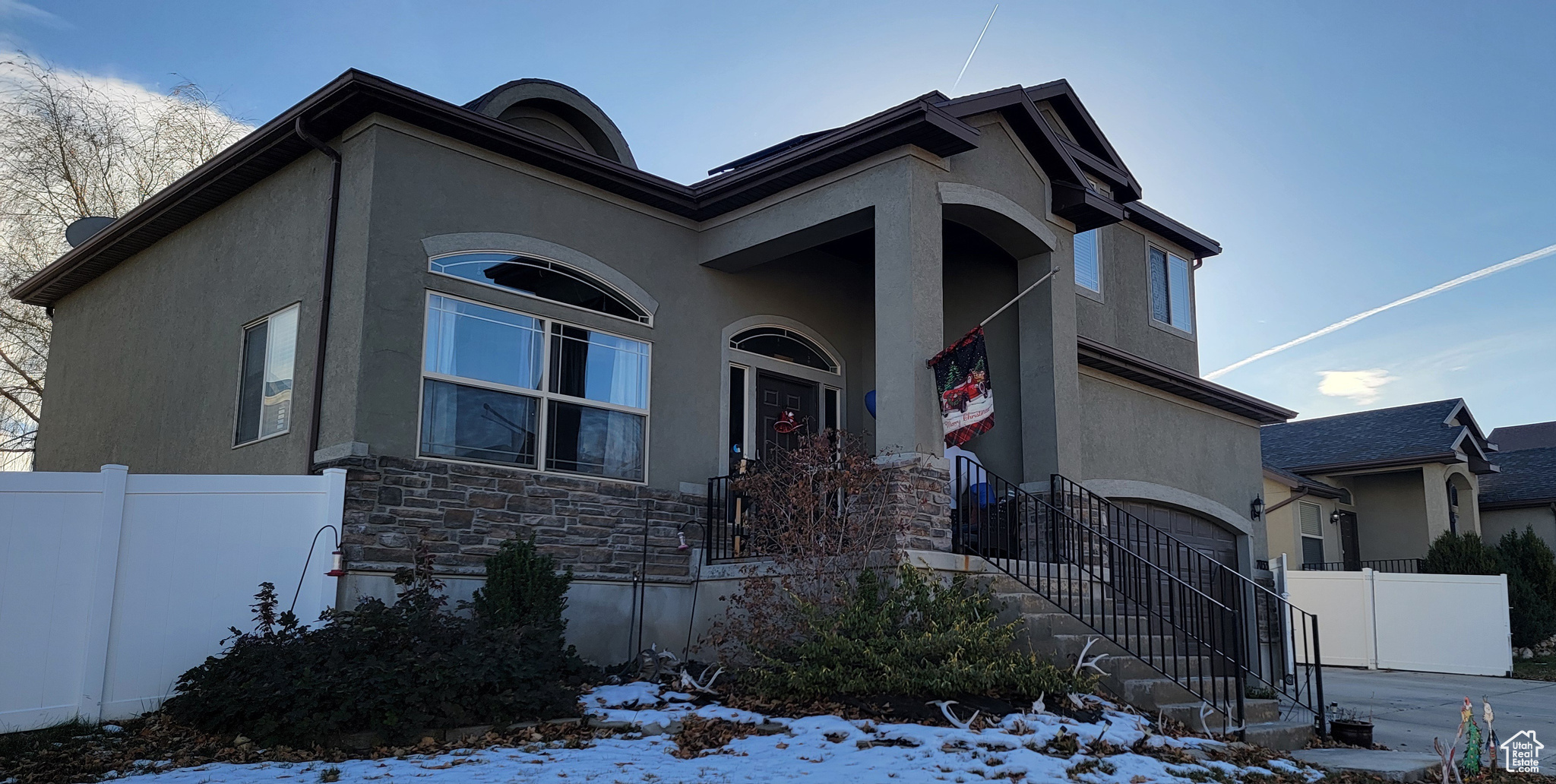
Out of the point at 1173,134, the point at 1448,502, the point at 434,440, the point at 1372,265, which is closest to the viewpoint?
the point at 434,440

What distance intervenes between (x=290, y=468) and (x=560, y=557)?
235 cm

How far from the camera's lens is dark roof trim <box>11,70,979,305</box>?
352 inches

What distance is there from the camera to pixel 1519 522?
2552cm

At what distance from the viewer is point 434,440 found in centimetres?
902

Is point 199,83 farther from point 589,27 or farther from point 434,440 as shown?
point 434,440

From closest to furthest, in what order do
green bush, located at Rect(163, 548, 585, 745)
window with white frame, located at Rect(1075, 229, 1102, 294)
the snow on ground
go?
the snow on ground, green bush, located at Rect(163, 548, 585, 745), window with white frame, located at Rect(1075, 229, 1102, 294)

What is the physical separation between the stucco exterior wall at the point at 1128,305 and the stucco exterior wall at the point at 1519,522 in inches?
546

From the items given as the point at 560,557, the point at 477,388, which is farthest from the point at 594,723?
the point at 477,388

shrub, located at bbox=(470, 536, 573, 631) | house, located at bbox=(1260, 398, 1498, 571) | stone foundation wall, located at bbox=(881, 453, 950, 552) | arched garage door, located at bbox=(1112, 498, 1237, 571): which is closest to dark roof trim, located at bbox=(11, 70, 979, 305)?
stone foundation wall, located at bbox=(881, 453, 950, 552)

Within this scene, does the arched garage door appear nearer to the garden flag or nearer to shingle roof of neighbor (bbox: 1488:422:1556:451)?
the garden flag

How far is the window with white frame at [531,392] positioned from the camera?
30.0 feet

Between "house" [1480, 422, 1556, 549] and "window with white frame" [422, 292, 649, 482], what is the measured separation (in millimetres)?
22520

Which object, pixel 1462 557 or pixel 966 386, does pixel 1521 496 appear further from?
pixel 966 386

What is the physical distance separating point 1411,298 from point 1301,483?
7730 millimetres
